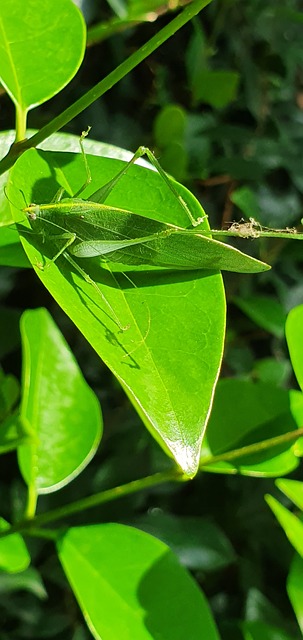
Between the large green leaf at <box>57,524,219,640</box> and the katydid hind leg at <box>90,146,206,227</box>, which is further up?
the katydid hind leg at <box>90,146,206,227</box>

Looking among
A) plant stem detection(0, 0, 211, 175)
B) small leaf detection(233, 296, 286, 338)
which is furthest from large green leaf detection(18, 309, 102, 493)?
small leaf detection(233, 296, 286, 338)

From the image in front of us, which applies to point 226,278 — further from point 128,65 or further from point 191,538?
point 128,65

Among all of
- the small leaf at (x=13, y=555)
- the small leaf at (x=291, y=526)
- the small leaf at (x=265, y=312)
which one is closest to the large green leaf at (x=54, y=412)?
the small leaf at (x=13, y=555)

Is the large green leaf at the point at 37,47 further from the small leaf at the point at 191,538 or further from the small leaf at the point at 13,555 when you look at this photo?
the small leaf at the point at 191,538

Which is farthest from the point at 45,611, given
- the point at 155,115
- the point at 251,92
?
the point at 251,92

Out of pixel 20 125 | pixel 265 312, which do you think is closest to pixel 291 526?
pixel 20 125

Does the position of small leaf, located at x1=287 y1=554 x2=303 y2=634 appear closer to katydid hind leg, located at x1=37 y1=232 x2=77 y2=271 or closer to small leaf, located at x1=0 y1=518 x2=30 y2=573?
small leaf, located at x1=0 y1=518 x2=30 y2=573
